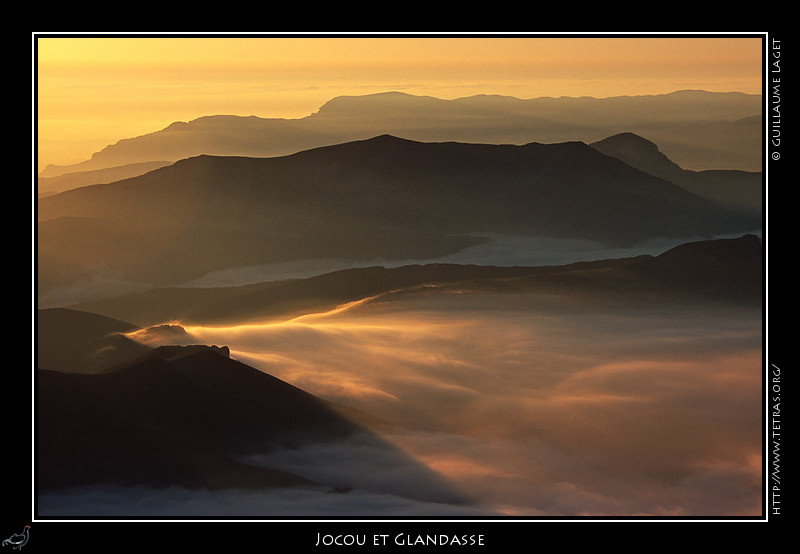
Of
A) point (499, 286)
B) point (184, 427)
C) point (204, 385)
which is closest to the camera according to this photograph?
point (184, 427)

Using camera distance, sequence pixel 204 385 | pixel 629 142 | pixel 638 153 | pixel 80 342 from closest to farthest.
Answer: pixel 204 385 → pixel 80 342 → pixel 629 142 → pixel 638 153

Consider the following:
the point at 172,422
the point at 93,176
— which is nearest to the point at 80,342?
the point at 172,422

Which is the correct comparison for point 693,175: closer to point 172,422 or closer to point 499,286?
point 499,286

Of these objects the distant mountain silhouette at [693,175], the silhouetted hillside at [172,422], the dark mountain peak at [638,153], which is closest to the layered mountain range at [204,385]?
the silhouetted hillside at [172,422]

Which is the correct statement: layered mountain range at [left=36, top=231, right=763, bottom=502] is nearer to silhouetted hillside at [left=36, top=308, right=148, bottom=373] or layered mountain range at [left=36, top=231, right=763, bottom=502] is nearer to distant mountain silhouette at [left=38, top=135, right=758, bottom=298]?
silhouetted hillside at [left=36, top=308, right=148, bottom=373]

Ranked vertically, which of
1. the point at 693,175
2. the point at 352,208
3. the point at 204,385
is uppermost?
the point at 693,175

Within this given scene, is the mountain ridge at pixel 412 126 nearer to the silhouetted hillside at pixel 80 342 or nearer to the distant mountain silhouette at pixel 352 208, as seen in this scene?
the distant mountain silhouette at pixel 352 208

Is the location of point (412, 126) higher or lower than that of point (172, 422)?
higher

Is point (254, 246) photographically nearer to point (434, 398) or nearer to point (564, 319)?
point (434, 398)
